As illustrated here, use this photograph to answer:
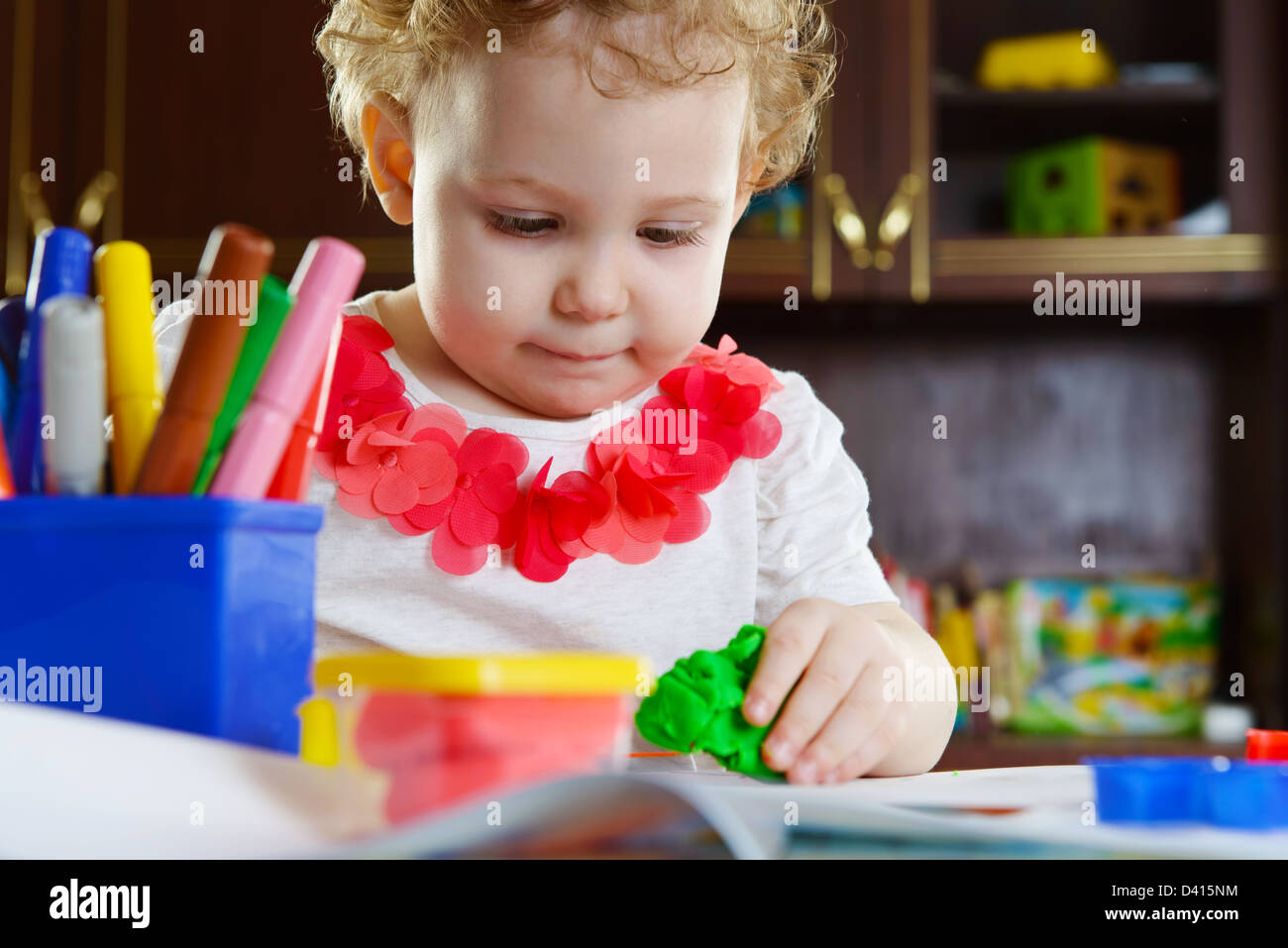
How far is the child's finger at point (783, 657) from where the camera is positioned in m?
0.32

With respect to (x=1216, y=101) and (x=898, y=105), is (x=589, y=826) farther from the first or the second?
(x=1216, y=101)

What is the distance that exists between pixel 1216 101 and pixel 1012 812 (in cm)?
154

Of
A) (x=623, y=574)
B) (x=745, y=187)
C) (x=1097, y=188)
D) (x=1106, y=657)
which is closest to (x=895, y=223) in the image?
(x=1097, y=188)

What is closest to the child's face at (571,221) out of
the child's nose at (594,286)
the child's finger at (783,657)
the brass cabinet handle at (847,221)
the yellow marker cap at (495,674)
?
the child's nose at (594,286)

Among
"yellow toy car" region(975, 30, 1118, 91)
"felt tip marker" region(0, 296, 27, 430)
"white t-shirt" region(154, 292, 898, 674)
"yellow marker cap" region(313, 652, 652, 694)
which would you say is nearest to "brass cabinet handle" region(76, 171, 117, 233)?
"white t-shirt" region(154, 292, 898, 674)

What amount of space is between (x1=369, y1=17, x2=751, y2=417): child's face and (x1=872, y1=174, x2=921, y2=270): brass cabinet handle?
94cm

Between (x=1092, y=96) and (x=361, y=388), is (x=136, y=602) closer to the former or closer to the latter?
(x=361, y=388)

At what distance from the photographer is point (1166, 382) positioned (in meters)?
1.69

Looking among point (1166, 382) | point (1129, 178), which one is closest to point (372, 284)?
point (1129, 178)

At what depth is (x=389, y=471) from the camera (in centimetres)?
60

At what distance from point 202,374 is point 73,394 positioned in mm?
26

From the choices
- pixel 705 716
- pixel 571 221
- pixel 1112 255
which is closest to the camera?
pixel 705 716

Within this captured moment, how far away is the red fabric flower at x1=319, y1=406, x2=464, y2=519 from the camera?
598mm

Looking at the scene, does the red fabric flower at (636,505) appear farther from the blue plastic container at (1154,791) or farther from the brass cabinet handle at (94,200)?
the brass cabinet handle at (94,200)
